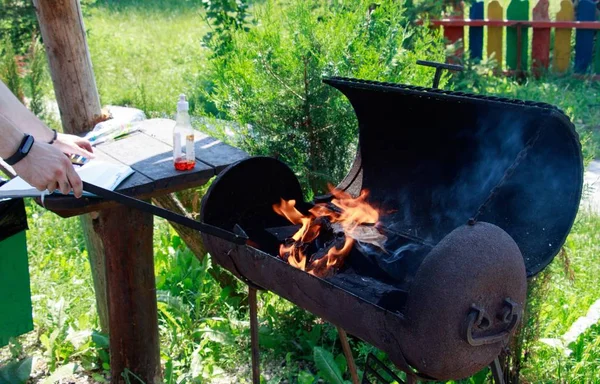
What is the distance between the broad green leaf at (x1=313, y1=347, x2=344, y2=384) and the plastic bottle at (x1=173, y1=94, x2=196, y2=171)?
1.14 m

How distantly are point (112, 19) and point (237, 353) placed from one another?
11.1 meters

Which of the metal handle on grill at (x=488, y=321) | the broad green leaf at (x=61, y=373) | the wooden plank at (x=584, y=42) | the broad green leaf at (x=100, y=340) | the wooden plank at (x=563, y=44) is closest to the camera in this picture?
the metal handle on grill at (x=488, y=321)

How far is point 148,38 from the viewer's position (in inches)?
481

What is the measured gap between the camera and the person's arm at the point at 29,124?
3150 millimetres

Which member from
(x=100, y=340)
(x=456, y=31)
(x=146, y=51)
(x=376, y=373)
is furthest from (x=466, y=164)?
(x=146, y=51)

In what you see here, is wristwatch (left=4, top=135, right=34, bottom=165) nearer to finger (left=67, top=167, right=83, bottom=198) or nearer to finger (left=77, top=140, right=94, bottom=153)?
finger (left=67, top=167, right=83, bottom=198)

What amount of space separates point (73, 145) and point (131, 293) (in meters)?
0.76

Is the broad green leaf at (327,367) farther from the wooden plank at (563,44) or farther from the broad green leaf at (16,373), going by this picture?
the wooden plank at (563,44)

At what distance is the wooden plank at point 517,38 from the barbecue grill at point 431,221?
6142 mm

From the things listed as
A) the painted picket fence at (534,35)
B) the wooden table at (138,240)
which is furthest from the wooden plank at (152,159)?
the painted picket fence at (534,35)

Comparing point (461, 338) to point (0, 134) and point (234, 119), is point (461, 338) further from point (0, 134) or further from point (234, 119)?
point (234, 119)

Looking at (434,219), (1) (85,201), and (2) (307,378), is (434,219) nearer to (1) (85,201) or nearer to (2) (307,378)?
(2) (307,378)

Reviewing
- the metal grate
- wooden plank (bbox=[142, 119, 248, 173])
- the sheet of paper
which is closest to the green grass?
wooden plank (bbox=[142, 119, 248, 173])

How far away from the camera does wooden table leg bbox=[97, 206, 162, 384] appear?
335cm
